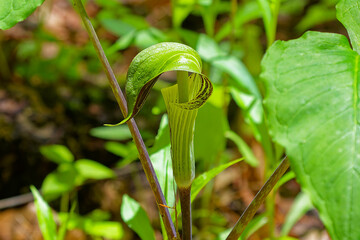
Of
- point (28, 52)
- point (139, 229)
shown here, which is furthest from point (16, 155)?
point (139, 229)

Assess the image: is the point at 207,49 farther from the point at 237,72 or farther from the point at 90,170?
the point at 90,170

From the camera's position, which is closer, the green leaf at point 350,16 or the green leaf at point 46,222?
the green leaf at point 350,16

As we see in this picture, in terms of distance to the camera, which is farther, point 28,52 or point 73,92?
point 28,52

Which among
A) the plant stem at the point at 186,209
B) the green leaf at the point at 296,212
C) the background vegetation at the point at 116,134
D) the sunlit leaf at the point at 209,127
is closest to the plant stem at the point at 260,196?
the plant stem at the point at 186,209

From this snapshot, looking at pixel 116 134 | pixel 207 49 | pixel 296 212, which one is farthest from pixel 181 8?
pixel 296 212

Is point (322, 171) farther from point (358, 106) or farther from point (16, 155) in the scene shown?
point (16, 155)

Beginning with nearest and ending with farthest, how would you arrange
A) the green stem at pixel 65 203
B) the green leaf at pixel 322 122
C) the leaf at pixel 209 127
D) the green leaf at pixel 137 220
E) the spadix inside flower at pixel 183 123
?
1. the green leaf at pixel 322 122
2. the spadix inside flower at pixel 183 123
3. the green leaf at pixel 137 220
4. the leaf at pixel 209 127
5. the green stem at pixel 65 203

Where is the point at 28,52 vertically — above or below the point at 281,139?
below

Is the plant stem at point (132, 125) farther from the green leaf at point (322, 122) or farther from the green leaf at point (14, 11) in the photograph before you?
the green leaf at point (322, 122)
